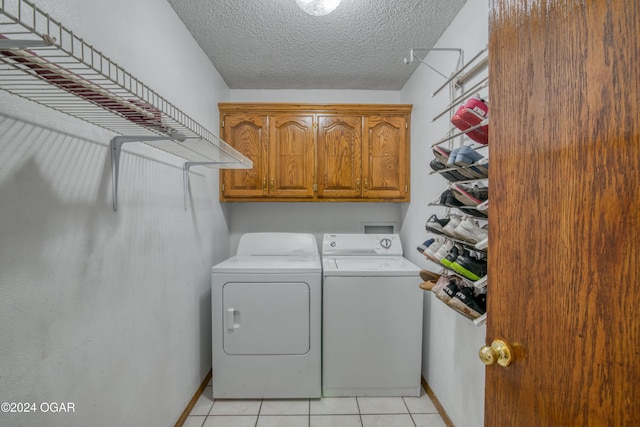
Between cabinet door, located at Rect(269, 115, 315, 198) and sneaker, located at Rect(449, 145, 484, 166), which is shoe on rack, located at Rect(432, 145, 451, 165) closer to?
sneaker, located at Rect(449, 145, 484, 166)

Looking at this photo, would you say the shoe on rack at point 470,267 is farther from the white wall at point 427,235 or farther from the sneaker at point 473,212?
the white wall at point 427,235

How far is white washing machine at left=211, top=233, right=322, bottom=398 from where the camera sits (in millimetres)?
1941

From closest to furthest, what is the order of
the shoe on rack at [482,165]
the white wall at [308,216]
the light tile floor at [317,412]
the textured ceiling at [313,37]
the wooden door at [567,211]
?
1. the wooden door at [567,211]
2. the shoe on rack at [482,165]
3. the textured ceiling at [313,37]
4. the light tile floor at [317,412]
5. the white wall at [308,216]

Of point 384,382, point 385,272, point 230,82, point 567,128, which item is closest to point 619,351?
point 567,128

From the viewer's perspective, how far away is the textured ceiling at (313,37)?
5.23ft

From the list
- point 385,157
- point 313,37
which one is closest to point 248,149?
point 313,37

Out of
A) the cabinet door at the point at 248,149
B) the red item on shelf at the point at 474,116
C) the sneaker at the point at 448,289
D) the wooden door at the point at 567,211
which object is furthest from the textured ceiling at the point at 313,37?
the sneaker at the point at 448,289

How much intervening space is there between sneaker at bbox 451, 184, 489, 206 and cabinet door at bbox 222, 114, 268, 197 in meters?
1.65

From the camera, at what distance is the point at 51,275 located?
88 cm

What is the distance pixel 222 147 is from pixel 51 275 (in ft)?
2.58

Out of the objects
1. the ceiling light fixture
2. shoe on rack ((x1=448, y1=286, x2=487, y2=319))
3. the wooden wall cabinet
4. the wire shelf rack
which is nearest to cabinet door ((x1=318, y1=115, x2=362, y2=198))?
the wooden wall cabinet

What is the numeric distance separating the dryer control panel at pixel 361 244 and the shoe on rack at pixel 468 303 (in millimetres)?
1277

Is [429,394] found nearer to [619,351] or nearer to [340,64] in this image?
[619,351]

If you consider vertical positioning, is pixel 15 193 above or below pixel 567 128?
below
